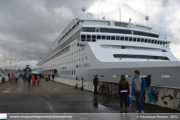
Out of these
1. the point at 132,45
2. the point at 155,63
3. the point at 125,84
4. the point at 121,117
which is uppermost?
the point at 132,45

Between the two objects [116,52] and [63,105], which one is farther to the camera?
[116,52]

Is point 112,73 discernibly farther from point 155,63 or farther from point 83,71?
point 83,71

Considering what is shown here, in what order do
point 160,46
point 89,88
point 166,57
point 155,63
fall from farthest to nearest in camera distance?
point 160,46 → point 166,57 → point 89,88 → point 155,63

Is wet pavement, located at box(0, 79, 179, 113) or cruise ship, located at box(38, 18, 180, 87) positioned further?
cruise ship, located at box(38, 18, 180, 87)

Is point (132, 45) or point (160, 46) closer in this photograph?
point (132, 45)

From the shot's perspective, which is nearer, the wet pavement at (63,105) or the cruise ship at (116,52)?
the wet pavement at (63,105)

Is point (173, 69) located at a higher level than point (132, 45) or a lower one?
lower

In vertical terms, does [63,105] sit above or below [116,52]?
below

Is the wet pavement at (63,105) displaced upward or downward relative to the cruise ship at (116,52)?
downward

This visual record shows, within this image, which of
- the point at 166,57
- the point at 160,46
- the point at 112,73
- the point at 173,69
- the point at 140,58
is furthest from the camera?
the point at 160,46

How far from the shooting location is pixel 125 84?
6879 mm

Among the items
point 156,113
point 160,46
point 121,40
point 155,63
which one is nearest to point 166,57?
point 160,46

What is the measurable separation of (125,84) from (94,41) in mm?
16653

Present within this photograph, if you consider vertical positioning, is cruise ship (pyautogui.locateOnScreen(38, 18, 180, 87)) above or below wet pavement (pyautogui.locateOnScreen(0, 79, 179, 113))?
above
